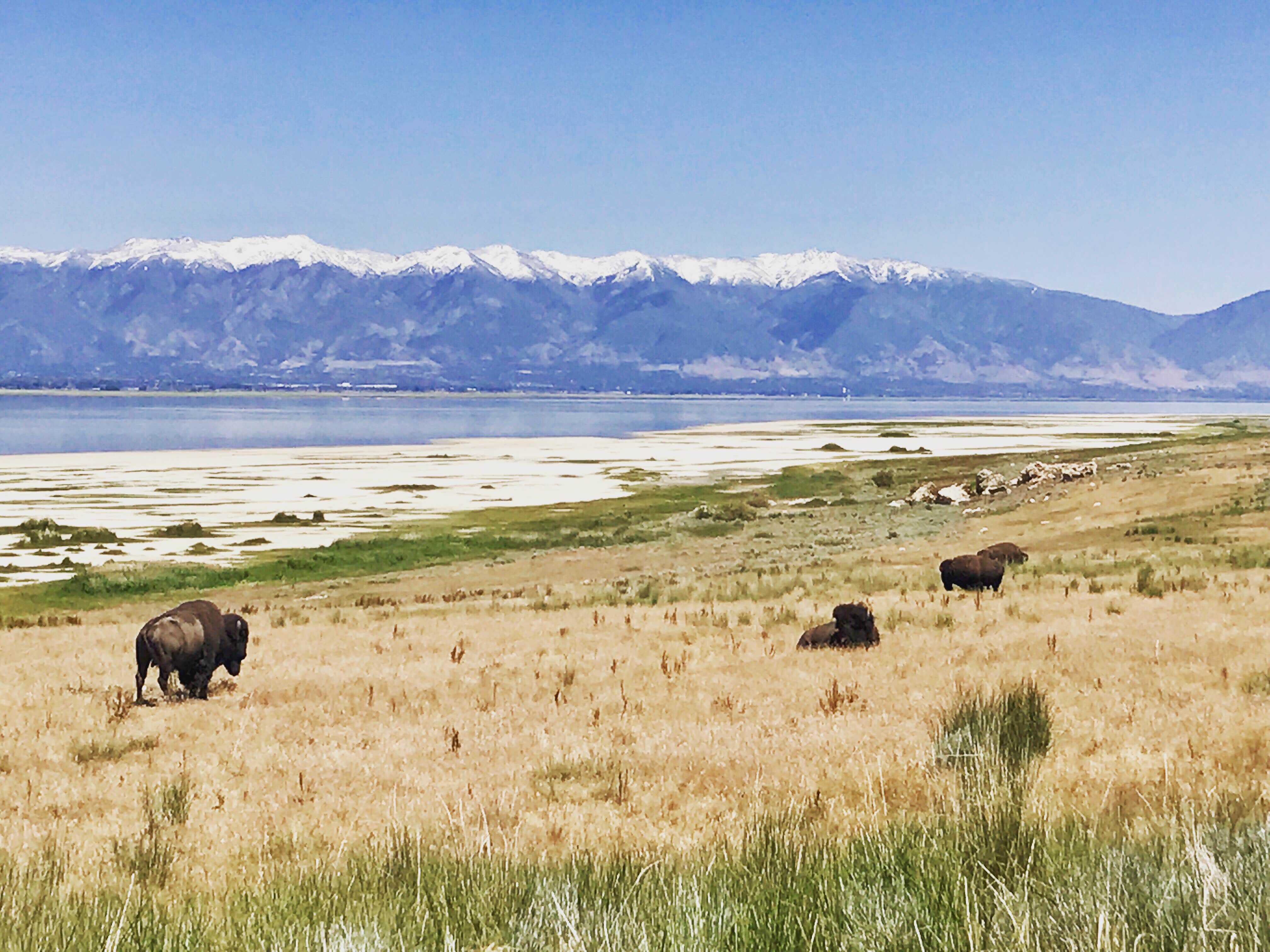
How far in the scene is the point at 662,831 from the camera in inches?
294

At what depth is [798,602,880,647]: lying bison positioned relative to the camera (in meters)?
15.7

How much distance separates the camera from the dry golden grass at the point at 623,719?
25.6 ft

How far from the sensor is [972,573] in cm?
2178

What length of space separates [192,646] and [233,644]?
835 millimetres

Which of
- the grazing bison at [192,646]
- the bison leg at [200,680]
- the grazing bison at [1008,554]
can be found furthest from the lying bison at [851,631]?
the grazing bison at [1008,554]

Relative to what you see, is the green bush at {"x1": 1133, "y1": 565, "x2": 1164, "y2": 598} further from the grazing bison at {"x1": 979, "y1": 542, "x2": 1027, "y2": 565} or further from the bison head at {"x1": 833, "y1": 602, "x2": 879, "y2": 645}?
the bison head at {"x1": 833, "y1": 602, "x2": 879, "y2": 645}

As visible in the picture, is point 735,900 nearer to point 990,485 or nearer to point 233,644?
point 233,644

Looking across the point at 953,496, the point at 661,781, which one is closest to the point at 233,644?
the point at 661,781

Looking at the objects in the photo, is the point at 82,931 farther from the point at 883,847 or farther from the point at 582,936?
the point at 883,847

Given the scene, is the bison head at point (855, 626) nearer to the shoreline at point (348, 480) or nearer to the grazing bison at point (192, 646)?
the grazing bison at point (192, 646)

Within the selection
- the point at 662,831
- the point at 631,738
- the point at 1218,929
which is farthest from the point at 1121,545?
the point at 1218,929

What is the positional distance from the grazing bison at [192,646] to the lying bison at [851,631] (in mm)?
7790

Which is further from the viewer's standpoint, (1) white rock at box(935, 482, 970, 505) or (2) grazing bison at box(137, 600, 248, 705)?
(1) white rock at box(935, 482, 970, 505)

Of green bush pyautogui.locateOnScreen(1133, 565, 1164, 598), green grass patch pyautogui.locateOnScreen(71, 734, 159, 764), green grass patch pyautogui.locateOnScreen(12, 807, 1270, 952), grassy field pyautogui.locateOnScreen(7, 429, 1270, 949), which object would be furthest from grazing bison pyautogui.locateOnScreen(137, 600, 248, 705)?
green bush pyautogui.locateOnScreen(1133, 565, 1164, 598)
